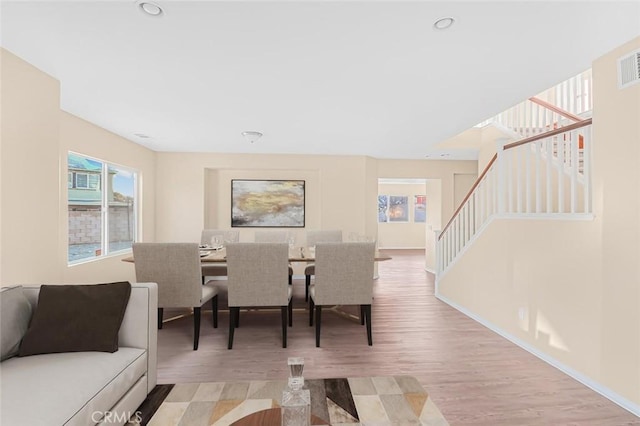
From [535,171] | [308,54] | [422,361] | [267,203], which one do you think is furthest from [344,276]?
[267,203]

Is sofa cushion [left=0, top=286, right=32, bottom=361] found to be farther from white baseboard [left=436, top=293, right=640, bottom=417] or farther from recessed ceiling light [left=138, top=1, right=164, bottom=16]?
white baseboard [left=436, top=293, right=640, bottom=417]

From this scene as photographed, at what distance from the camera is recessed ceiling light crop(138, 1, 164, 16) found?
5.45 feet

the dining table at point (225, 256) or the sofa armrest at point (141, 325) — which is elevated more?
the dining table at point (225, 256)

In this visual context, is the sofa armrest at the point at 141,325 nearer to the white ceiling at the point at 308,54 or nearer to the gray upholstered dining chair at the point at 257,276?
Result: the gray upholstered dining chair at the point at 257,276

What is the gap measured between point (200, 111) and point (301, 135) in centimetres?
146

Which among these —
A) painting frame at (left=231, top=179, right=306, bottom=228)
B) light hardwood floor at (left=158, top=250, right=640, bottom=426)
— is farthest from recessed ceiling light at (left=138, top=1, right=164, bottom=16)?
painting frame at (left=231, top=179, right=306, bottom=228)

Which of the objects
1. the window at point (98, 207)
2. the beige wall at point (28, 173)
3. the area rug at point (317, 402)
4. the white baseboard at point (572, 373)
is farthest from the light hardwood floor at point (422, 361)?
the window at point (98, 207)

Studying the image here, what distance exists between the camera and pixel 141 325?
198 centimetres

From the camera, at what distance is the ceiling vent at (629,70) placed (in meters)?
2.04

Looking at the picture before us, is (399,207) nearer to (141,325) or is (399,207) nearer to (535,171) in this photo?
(535,171)

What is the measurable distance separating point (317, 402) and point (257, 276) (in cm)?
138

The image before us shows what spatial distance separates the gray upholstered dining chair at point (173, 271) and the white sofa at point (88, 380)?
2.94 feet

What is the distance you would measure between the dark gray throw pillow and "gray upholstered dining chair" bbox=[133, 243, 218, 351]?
0.99m

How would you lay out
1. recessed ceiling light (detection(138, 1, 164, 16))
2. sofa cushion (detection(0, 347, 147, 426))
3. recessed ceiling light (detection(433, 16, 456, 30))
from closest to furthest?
sofa cushion (detection(0, 347, 147, 426)), recessed ceiling light (detection(138, 1, 164, 16)), recessed ceiling light (detection(433, 16, 456, 30))
